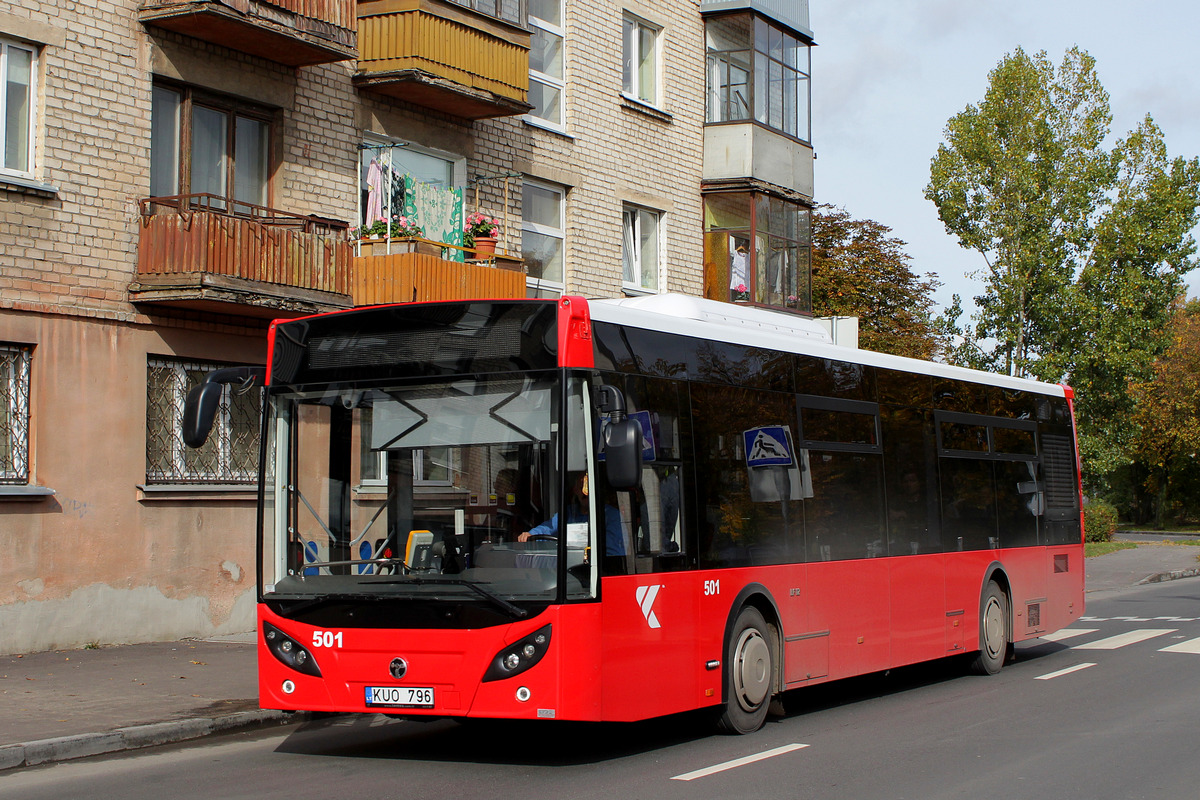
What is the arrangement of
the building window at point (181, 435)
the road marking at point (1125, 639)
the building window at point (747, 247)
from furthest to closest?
the building window at point (747, 247), the road marking at point (1125, 639), the building window at point (181, 435)

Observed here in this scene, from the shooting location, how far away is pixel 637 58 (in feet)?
81.9

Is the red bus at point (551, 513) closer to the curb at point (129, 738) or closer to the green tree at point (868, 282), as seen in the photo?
the curb at point (129, 738)

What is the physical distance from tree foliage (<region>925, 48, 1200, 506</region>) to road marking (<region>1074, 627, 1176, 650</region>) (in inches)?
805

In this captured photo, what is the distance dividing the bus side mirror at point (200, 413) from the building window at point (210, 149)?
7319mm

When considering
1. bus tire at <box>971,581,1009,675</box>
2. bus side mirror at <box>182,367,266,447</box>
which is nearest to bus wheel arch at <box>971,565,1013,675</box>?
bus tire at <box>971,581,1009,675</box>

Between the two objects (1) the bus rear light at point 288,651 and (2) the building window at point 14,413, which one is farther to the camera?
(2) the building window at point 14,413

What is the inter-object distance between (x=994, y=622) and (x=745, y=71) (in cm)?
1556

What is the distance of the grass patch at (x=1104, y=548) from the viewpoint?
36.6 metres

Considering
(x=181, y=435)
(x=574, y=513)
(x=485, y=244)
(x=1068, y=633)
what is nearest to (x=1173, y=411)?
(x=1068, y=633)

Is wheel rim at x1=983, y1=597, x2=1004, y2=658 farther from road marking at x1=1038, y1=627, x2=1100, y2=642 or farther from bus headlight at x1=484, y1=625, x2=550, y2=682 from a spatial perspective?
bus headlight at x1=484, y1=625, x2=550, y2=682

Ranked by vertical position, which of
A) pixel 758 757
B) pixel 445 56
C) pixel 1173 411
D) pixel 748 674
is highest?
pixel 445 56

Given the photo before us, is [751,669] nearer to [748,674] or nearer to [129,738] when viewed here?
[748,674]

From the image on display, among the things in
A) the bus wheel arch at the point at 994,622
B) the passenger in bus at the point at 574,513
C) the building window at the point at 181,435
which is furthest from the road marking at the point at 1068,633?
the passenger in bus at the point at 574,513

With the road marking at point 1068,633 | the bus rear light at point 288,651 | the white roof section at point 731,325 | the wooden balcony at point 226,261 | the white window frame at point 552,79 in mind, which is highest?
the white window frame at point 552,79
